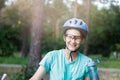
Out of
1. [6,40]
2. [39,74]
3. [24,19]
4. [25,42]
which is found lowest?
[25,42]

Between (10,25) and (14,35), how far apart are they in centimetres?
167

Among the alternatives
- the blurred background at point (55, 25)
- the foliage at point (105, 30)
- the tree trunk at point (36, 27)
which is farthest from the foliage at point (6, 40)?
the tree trunk at point (36, 27)

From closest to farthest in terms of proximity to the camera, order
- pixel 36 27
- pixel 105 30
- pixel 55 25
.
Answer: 1. pixel 36 27
2. pixel 105 30
3. pixel 55 25

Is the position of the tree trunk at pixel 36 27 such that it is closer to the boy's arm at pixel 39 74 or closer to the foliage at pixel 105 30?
the boy's arm at pixel 39 74

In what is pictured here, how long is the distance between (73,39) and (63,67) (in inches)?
9.9

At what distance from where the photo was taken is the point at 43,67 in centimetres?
331

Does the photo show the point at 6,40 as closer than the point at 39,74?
No

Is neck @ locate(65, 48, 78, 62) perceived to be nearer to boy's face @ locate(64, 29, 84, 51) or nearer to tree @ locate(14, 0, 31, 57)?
boy's face @ locate(64, 29, 84, 51)

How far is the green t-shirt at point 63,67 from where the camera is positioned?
3.30m

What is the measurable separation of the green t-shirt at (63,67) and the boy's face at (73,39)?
110mm

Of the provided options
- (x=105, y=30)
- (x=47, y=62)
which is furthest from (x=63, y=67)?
(x=105, y=30)

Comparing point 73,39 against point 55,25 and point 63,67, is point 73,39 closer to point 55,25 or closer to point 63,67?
point 63,67

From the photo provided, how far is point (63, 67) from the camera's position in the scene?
3.30 metres

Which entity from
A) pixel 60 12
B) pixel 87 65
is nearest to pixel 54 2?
pixel 60 12
